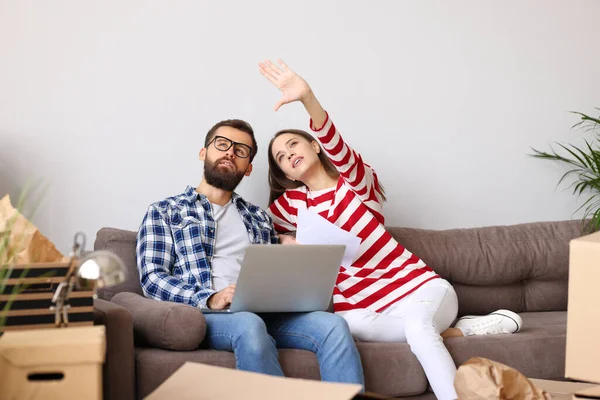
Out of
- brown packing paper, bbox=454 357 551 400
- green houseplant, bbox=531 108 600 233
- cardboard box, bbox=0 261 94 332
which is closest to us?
brown packing paper, bbox=454 357 551 400

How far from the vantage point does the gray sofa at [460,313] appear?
2291 mm

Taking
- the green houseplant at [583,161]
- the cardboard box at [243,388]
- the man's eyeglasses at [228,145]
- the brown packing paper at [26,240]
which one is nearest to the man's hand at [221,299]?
the man's eyeglasses at [228,145]

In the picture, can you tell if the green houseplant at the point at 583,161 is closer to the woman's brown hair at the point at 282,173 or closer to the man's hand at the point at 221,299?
the woman's brown hair at the point at 282,173

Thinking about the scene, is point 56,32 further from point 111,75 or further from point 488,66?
point 488,66

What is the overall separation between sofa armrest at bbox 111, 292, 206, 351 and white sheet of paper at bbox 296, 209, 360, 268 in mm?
557

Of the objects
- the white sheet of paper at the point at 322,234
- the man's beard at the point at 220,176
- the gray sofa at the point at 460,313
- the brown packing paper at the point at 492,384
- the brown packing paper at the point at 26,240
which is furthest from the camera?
the man's beard at the point at 220,176

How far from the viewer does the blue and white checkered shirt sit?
261 centimetres

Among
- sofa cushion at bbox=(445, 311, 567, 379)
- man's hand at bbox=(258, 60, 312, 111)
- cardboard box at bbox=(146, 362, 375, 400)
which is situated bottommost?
sofa cushion at bbox=(445, 311, 567, 379)

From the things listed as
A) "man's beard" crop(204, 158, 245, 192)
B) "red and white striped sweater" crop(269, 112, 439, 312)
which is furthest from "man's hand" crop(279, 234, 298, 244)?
"man's beard" crop(204, 158, 245, 192)

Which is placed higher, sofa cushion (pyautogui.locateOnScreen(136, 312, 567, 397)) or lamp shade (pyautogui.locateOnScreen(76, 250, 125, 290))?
lamp shade (pyautogui.locateOnScreen(76, 250, 125, 290))

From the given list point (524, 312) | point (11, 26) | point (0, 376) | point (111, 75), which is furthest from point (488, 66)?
point (0, 376)

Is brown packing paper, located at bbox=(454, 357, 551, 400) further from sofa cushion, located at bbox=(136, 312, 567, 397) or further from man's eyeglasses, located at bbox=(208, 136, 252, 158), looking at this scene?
man's eyeglasses, located at bbox=(208, 136, 252, 158)

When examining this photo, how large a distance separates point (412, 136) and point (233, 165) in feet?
3.32

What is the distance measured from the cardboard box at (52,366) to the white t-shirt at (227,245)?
4.52ft
